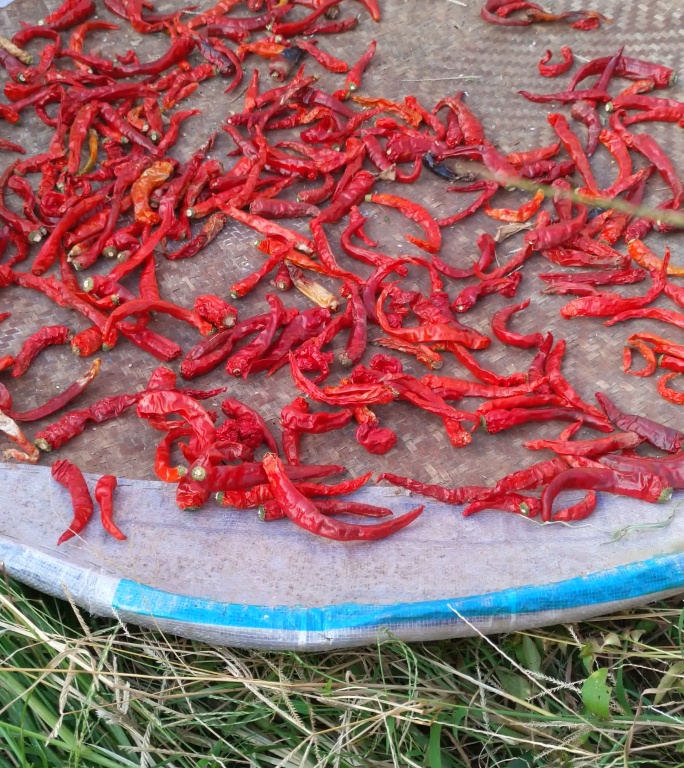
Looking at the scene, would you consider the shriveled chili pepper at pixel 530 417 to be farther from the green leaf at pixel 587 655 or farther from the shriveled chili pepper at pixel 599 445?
the green leaf at pixel 587 655

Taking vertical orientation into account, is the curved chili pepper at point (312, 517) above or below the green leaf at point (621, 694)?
above

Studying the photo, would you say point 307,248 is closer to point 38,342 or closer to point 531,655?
point 38,342

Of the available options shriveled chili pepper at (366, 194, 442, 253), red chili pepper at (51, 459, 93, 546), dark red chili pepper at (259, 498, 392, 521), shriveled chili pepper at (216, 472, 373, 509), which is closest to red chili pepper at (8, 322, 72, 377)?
red chili pepper at (51, 459, 93, 546)

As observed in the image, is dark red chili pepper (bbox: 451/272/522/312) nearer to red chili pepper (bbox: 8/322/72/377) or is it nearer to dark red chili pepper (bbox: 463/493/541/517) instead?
dark red chili pepper (bbox: 463/493/541/517)

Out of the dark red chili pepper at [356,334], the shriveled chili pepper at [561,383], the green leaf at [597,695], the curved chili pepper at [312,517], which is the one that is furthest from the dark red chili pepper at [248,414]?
the green leaf at [597,695]

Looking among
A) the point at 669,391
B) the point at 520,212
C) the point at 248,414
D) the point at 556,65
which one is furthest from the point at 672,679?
the point at 556,65

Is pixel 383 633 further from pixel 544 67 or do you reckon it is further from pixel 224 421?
pixel 544 67

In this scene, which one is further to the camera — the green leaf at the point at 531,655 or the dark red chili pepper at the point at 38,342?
the dark red chili pepper at the point at 38,342
